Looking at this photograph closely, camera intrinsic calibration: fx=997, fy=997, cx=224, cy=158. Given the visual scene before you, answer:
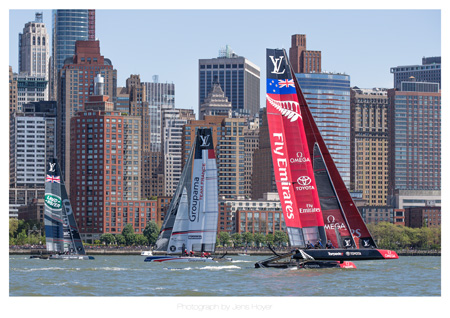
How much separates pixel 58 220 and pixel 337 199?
3796 centimetres

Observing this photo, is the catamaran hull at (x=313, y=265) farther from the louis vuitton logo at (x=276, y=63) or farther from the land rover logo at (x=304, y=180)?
the louis vuitton logo at (x=276, y=63)

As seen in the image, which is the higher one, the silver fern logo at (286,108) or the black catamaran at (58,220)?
the silver fern logo at (286,108)

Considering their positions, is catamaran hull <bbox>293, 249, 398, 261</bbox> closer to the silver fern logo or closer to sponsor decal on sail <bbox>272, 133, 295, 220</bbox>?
sponsor decal on sail <bbox>272, 133, 295, 220</bbox>

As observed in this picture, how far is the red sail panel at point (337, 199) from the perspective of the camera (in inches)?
2334

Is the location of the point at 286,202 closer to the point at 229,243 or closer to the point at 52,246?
the point at 52,246

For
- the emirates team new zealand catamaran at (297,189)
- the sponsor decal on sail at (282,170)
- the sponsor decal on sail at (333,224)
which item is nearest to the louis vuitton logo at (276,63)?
the emirates team new zealand catamaran at (297,189)

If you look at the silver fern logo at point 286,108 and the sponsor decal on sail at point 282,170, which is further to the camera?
the silver fern logo at point 286,108

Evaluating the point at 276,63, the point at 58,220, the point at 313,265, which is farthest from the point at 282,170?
the point at 58,220

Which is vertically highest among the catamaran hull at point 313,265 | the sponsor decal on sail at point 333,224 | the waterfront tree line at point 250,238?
the sponsor decal on sail at point 333,224

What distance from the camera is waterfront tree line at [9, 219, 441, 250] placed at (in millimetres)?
174125

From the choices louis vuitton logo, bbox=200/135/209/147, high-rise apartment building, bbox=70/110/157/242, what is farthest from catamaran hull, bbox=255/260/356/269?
high-rise apartment building, bbox=70/110/157/242

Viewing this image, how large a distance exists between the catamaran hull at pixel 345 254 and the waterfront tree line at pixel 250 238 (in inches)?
4456

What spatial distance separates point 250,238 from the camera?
185125mm

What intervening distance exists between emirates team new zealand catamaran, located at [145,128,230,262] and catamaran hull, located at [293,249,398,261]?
58.2 feet
